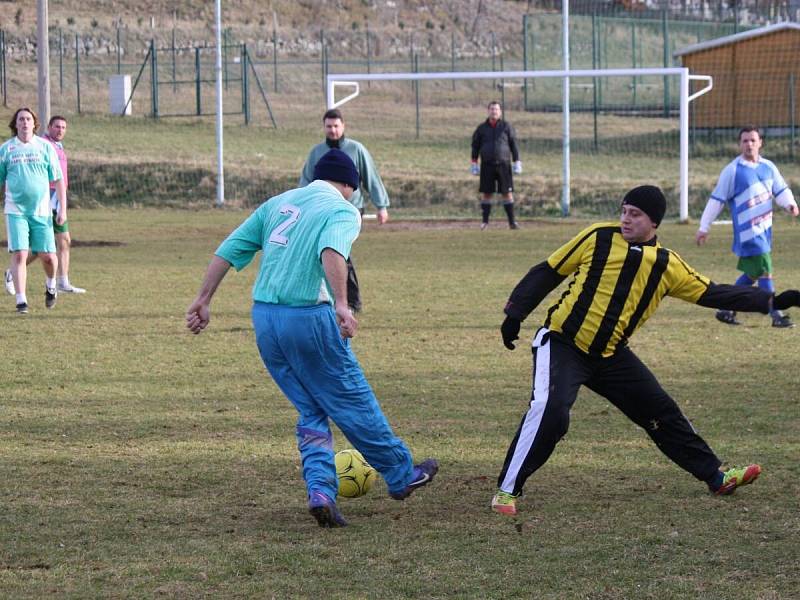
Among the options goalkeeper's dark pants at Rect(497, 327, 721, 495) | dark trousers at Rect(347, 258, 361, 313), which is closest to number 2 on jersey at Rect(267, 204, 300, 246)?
goalkeeper's dark pants at Rect(497, 327, 721, 495)

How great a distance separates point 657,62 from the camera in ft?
169

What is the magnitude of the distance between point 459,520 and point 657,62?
47.5 meters

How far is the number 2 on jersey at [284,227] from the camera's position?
19.7 feet

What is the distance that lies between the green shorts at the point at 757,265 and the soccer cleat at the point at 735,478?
19.2 ft

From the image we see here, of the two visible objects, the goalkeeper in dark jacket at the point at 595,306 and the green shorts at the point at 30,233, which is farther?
the green shorts at the point at 30,233

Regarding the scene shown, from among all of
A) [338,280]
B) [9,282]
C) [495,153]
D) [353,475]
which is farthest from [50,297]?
[495,153]

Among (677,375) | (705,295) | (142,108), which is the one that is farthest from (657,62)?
(705,295)

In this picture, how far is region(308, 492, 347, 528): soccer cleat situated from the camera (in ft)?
19.7

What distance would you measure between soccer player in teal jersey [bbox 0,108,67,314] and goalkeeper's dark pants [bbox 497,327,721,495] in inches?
301

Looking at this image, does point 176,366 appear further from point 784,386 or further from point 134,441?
point 784,386

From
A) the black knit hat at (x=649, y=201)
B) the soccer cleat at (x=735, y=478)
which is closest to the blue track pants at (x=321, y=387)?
the black knit hat at (x=649, y=201)

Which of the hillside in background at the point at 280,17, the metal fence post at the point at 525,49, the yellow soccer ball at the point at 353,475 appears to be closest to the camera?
the yellow soccer ball at the point at 353,475

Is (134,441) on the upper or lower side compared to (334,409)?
lower

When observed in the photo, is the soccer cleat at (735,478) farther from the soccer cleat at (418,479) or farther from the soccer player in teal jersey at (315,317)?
the soccer player in teal jersey at (315,317)
